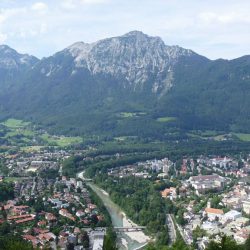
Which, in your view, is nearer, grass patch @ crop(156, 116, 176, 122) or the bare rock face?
grass patch @ crop(156, 116, 176, 122)

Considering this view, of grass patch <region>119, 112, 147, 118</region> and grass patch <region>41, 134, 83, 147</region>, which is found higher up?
grass patch <region>119, 112, 147, 118</region>

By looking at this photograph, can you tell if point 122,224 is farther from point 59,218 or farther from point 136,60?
point 136,60

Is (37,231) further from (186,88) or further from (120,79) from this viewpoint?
(120,79)

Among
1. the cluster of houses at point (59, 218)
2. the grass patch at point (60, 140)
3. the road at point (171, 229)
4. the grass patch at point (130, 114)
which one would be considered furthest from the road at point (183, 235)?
the grass patch at point (130, 114)

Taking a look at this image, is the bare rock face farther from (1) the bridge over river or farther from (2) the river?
(1) the bridge over river

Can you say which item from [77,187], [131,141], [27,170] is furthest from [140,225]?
[131,141]

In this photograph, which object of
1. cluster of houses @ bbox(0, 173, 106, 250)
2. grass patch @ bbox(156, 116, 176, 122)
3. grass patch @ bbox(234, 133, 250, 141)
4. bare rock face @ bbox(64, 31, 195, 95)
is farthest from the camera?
bare rock face @ bbox(64, 31, 195, 95)

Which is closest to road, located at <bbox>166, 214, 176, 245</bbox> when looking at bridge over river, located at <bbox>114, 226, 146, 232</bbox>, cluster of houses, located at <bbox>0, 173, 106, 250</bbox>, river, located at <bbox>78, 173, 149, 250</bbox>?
river, located at <bbox>78, 173, 149, 250</bbox>
